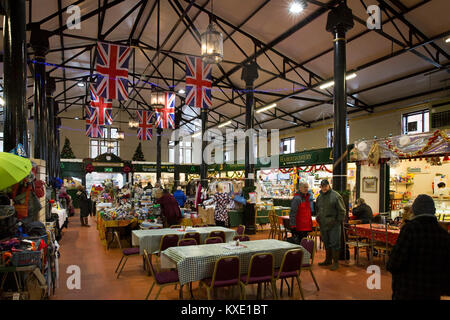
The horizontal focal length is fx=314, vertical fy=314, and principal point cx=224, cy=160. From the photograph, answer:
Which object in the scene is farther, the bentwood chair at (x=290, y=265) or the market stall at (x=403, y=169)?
the market stall at (x=403, y=169)

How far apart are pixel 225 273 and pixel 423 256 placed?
6.48ft

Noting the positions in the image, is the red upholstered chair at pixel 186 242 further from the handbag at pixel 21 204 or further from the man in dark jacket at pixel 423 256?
the man in dark jacket at pixel 423 256

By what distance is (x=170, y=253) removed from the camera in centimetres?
401

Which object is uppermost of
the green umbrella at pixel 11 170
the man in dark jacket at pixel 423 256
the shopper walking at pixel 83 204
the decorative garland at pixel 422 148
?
the decorative garland at pixel 422 148

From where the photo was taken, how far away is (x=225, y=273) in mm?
3551

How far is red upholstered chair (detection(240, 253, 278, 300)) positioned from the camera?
144 inches

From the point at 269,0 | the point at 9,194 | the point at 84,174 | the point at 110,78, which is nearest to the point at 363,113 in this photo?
the point at 269,0

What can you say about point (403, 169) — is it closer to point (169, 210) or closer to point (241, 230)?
point (241, 230)

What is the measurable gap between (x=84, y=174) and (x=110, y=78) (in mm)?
12590

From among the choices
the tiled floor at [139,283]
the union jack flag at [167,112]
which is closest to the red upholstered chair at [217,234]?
the tiled floor at [139,283]

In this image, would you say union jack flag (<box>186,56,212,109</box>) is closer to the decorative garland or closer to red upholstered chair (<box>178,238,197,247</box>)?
red upholstered chair (<box>178,238,197,247</box>)

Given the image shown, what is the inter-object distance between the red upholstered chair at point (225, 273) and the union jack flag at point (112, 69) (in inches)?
243

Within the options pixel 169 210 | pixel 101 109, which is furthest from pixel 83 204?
pixel 169 210

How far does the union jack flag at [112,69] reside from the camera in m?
7.94
